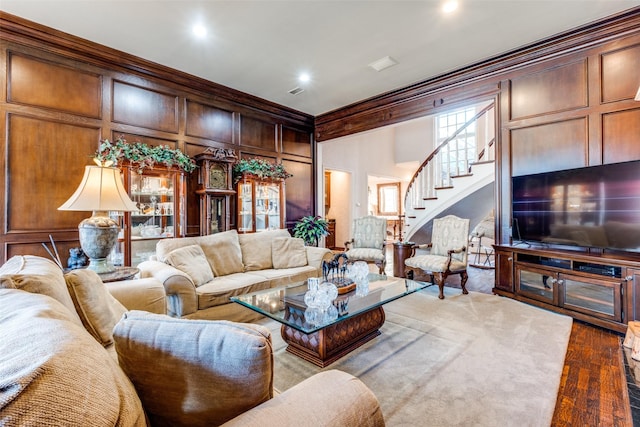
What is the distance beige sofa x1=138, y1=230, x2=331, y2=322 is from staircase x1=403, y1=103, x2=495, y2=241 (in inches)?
123

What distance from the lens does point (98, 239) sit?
7.90 ft

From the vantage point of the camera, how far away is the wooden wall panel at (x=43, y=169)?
314 centimetres

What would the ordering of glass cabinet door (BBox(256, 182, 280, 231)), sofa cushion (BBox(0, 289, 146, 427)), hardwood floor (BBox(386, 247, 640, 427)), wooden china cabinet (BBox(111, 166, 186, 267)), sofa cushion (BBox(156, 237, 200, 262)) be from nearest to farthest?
sofa cushion (BBox(0, 289, 146, 427)), hardwood floor (BBox(386, 247, 640, 427)), sofa cushion (BBox(156, 237, 200, 262)), wooden china cabinet (BBox(111, 166, 186, 267)), glass cabinet door (BBox(256, 182, 280, 231))

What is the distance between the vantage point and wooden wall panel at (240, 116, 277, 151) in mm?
5109

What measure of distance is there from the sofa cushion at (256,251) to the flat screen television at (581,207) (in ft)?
10.2

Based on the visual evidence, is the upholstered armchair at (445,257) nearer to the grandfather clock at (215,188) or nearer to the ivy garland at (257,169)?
the ivy garland at (257,169)

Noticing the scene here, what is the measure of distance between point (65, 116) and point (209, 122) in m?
1.75

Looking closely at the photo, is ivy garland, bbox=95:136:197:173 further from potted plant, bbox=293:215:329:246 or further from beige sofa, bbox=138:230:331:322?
potted plant, bbox=293:215:329:246

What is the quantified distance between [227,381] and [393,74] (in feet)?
14.7

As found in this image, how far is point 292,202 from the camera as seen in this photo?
19.2 ft

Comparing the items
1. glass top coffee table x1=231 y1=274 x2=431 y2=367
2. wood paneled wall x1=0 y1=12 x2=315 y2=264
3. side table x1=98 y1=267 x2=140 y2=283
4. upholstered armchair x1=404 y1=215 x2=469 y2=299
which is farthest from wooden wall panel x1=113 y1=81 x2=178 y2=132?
upholstered armchair x1=404 y1=215 x2=469 y2=299

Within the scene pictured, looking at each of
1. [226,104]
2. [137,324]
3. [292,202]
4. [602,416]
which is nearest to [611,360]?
[602,416]

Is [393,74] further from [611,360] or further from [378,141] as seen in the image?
[378,141]

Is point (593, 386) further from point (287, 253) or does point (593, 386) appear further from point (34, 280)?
point (34, 280)
